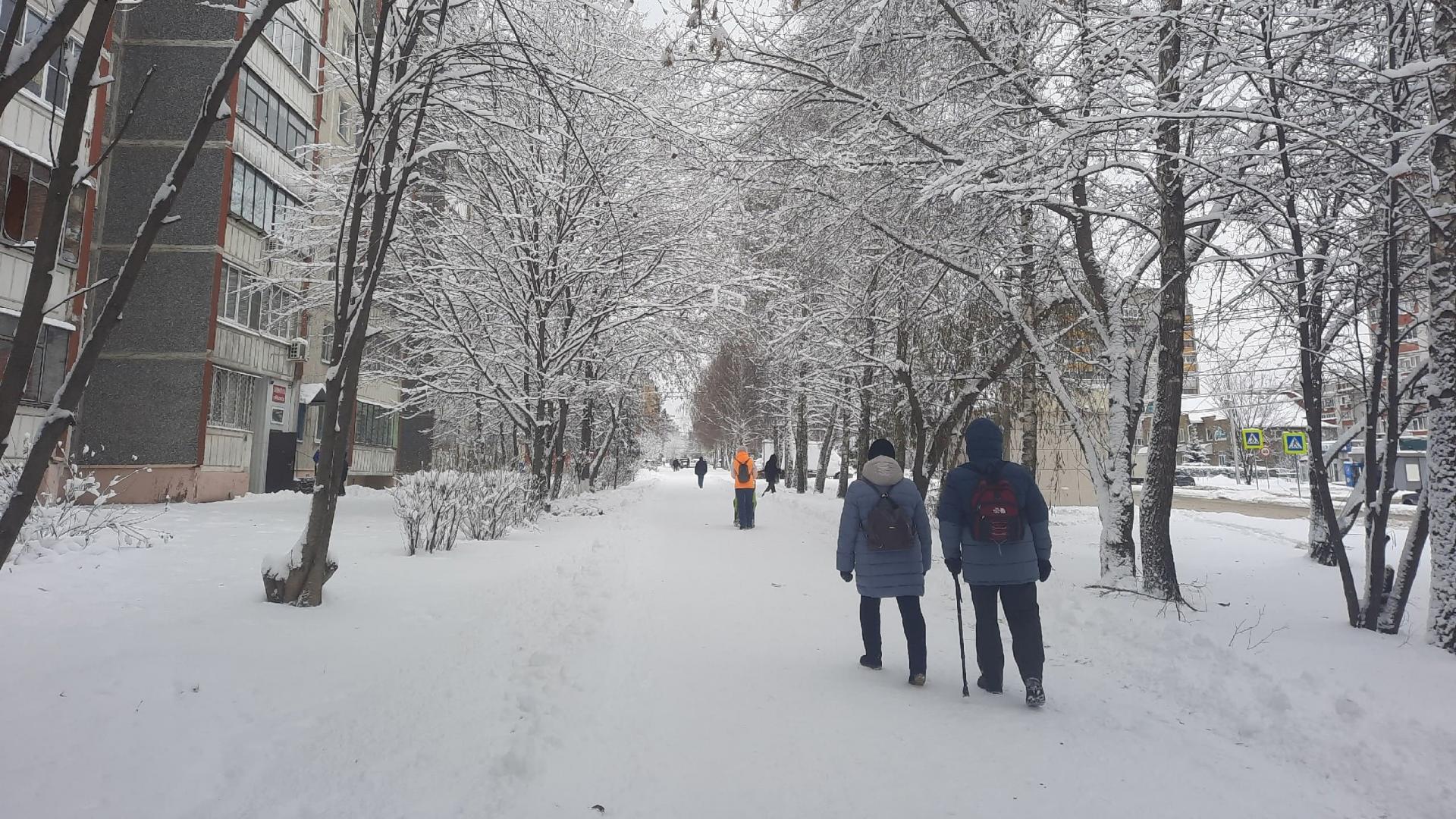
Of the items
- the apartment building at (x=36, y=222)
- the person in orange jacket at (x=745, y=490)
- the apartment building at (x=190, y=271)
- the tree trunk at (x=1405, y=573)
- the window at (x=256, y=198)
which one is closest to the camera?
the tree trunk at (x=1405, y=573)

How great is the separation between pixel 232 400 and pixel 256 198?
543cm

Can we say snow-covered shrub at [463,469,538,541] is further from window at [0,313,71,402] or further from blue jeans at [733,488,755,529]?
window at [0,313,71,402]

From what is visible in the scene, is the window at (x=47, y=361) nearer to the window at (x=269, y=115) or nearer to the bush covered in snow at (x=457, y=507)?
the window at (x=269, y=115)

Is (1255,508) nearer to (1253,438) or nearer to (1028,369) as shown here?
(1253,438)

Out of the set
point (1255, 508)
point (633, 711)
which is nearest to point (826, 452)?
point (1255, 508)

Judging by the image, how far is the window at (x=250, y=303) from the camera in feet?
65.1

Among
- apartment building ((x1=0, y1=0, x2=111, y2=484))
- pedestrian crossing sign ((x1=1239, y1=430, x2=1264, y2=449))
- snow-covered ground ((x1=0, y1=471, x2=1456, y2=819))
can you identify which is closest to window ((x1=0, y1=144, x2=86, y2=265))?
apartment building ((x1=0, y1=0, x2=111, y2=484))

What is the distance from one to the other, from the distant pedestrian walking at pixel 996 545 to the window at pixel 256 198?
63.6 feet

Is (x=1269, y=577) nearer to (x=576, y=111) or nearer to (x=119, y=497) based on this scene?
(x=576, y=111)

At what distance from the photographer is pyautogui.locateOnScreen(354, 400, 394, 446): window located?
28.9m

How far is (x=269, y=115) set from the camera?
21.8 metres

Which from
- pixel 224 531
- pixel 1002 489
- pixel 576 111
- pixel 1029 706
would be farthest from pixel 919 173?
pixel 224 531

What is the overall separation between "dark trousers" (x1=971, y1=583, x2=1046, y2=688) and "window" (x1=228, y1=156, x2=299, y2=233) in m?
19.7

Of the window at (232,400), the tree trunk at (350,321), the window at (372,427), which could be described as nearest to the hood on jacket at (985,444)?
the tree trunk at (350,321)
